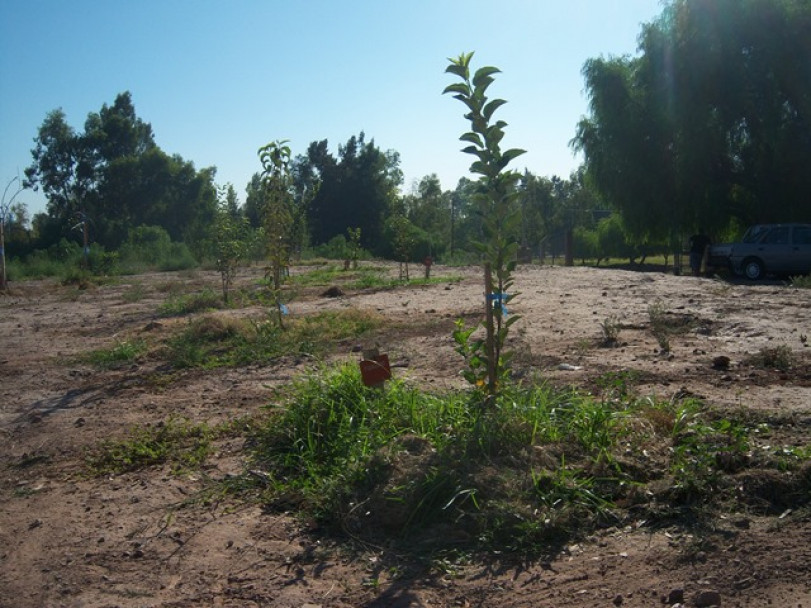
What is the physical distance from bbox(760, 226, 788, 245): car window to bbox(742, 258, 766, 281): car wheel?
0.59m

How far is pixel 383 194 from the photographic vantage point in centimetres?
5175

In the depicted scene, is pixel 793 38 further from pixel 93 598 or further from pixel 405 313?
pixel 93 598

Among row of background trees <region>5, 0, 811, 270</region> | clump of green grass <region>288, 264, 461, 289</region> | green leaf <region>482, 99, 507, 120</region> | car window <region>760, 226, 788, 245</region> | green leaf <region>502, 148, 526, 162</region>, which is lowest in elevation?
clump of green grass <region>288, 264, 461, 289</region>

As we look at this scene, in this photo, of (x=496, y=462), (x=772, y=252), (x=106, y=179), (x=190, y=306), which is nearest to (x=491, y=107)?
(x=496, y=462)

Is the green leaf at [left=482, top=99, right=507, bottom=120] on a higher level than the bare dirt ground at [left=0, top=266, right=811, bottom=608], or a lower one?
higher

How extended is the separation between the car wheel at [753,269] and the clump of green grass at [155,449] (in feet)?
60.9

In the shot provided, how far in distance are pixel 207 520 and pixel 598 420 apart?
7.74 ft

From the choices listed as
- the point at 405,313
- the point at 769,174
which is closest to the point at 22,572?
the point at 405,313

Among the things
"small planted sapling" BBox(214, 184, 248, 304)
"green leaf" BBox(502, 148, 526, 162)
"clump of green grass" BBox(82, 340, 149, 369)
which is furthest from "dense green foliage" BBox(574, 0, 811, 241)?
"green leaf" BBox(502, 148, 526, 162)

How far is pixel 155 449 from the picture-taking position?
5398 mm

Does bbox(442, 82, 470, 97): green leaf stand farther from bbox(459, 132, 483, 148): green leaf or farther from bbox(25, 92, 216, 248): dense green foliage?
bbox(25, 92, 216, 248): dense green foliage

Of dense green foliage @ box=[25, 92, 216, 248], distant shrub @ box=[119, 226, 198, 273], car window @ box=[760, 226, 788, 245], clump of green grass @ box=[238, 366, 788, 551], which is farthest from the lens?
dense green foliage @ box=[25, 92, 216, 248]

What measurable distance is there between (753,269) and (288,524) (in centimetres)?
1952

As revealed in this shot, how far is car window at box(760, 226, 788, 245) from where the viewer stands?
2030 centimetres
